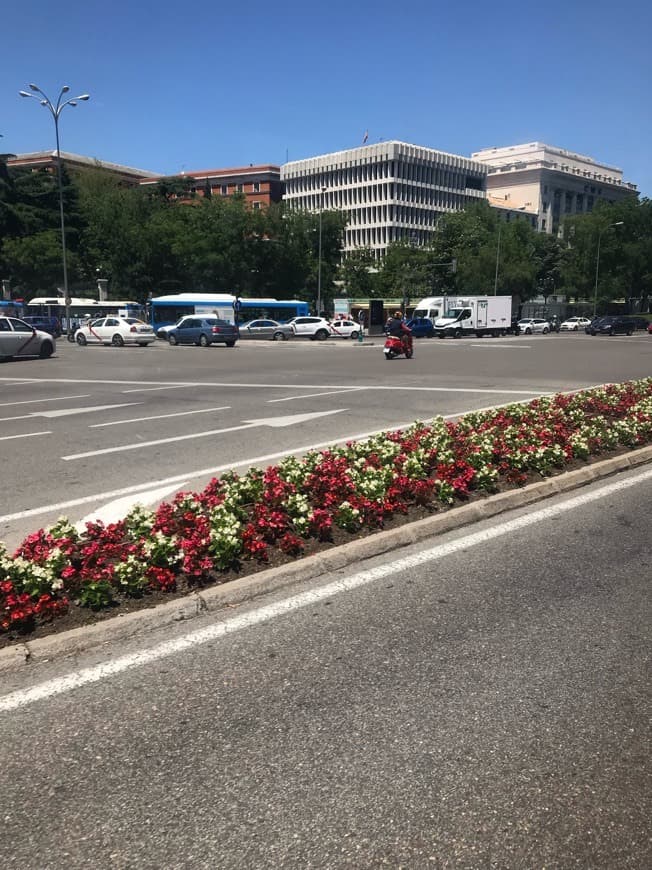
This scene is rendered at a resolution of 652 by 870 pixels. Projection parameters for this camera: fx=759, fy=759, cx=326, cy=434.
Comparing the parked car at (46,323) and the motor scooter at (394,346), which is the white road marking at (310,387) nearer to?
the motor scooter at (394,346)

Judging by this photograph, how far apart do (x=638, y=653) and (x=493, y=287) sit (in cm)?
8427

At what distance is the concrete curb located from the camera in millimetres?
3814

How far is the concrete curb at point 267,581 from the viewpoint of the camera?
12.5ft

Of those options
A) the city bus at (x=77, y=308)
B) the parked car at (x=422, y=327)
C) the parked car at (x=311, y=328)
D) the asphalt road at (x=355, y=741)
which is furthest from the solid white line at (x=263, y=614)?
the city bus at (x=77, y=308)

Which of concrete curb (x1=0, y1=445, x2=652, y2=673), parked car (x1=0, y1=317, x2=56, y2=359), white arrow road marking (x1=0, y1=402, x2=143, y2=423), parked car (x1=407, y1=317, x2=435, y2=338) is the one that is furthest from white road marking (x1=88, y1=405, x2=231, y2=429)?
parked car (x1=407, y1=317, x2=435, y2=338)

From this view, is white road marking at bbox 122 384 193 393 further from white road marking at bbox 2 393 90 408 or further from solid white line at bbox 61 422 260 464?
solid white line at bbox 61 422 260 464

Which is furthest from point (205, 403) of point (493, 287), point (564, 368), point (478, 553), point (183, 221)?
point (493, 287)

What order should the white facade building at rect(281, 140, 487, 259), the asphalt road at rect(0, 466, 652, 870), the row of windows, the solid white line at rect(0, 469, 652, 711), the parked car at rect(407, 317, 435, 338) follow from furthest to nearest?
1. the row of windows
2. the white facade building at rect(281, 140, 487, 259)
3. the parked car at rect(407, 317, 435, 338)
4. the solid white line at rect(0, 469, 652, 711)
5. the asphalt road at rect(0, 466, 652, 870)

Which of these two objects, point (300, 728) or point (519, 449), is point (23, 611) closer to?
point (300, 728)

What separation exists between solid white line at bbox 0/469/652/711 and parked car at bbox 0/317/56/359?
25.0 meters

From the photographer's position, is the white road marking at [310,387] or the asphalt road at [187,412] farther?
the white road marking at [310,387]

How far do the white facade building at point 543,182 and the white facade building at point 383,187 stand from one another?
589 inches

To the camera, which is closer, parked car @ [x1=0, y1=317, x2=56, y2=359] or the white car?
parked car @ [x1=0, y1=317, x2=56, y2=359]

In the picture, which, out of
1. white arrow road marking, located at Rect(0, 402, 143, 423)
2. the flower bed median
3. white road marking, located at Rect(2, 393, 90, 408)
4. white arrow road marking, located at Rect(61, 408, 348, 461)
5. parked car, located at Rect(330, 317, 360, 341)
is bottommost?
parked car, located at Rect(330, 317, 360, 341)
